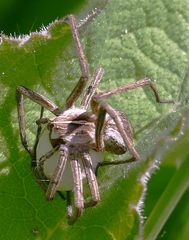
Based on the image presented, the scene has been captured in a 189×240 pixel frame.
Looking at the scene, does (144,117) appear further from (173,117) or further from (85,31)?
(85,31)

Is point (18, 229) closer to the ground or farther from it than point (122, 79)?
closer to the ground

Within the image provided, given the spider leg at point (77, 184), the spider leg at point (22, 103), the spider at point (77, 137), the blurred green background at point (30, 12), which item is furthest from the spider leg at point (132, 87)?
A: the blurred green background at point (30, 12)

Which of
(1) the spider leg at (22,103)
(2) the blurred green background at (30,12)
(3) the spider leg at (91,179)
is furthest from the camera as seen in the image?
(2) the blurred green background at (30,12)

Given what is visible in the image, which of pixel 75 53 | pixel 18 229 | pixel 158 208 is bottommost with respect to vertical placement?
pixel 158 208

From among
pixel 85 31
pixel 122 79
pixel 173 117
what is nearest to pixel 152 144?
pixel 173 117

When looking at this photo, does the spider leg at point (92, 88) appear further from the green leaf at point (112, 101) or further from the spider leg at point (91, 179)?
the spider leg at point (91, 179)

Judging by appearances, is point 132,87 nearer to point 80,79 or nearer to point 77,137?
point 80,79
